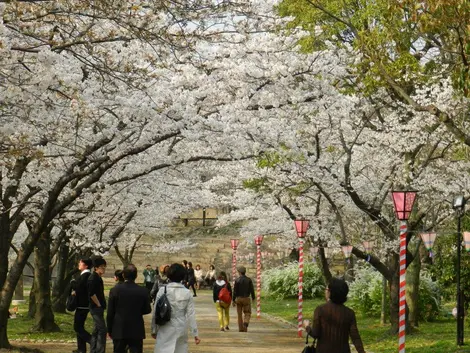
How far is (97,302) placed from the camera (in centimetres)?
1498

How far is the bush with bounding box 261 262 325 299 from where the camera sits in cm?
4079

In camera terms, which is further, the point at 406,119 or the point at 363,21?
the point at 406,119

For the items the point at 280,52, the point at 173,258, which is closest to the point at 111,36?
the point at 280,52

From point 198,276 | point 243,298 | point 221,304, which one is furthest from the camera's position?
point 198,276

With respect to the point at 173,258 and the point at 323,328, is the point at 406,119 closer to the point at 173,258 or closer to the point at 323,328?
the point at 323,328

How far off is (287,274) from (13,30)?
31932mm

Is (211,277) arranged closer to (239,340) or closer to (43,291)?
(239,340)

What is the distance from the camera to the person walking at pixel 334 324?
981cm

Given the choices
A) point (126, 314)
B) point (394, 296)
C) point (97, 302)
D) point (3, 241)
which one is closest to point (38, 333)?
point (3, 241)

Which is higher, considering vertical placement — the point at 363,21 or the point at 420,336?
the point at 363,21

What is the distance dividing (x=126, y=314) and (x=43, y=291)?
996 centimetres

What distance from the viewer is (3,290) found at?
681 inches

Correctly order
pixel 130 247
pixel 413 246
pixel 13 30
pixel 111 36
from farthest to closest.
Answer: pixel 130 247, pixel 413 246, pixel 111 36, pixel 13 30

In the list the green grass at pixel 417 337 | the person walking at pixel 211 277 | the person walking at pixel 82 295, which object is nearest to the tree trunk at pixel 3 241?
the person walking at pixel 82 295
